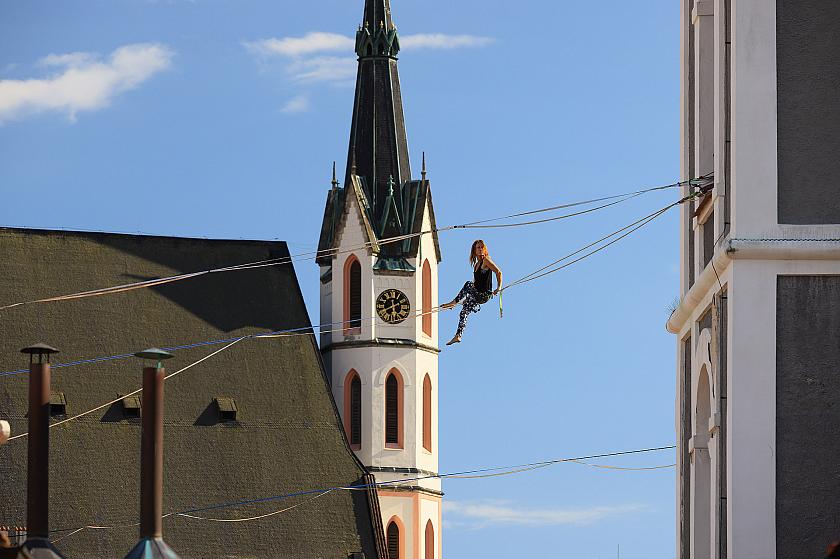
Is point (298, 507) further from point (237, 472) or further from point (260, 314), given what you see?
point (260, 314)

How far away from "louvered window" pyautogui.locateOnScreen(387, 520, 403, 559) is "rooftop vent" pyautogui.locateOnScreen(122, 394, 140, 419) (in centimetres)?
980

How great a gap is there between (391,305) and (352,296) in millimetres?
1227

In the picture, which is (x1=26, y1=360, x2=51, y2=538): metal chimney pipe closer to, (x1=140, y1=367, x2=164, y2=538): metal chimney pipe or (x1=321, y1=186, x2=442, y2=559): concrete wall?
(x1=140, y1=367, x2=164, y2=538): metal chimney pipe

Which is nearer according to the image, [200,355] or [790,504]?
[790,504]

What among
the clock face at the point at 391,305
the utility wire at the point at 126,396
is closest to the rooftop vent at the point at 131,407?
the utility wire at the point at 126,396

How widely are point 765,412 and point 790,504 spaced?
0.71 meters

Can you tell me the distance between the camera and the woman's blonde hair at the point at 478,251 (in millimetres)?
23703

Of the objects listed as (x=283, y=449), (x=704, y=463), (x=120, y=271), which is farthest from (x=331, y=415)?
(x=704, y=463)

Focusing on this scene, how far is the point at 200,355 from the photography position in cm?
5091

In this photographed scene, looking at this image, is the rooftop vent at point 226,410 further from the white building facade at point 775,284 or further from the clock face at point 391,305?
the white building facade at point 775,284

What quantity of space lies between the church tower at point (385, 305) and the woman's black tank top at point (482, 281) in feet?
106

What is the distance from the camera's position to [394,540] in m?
56.4

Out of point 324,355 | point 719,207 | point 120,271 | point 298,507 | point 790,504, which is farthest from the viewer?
point 324,355

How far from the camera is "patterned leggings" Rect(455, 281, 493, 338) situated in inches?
961
